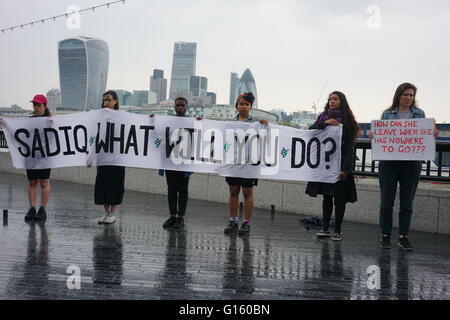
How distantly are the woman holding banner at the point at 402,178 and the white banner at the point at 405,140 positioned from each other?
0.10 metres

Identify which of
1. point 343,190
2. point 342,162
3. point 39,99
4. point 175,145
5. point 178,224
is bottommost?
point 178,224

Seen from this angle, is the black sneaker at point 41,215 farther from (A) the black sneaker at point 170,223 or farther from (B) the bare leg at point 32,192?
(A) the black sneaker at point 170,223

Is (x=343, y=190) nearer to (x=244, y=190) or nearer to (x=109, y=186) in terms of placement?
(x=244, y=190)

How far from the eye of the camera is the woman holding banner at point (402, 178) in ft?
19.6

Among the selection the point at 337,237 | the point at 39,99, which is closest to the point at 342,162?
the point at 337,237

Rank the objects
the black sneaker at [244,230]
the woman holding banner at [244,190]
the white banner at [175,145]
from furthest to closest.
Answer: the white banner at [175,145], the woman holding banner at [244,190], the black sneaker at [244,230]

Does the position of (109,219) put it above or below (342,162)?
below

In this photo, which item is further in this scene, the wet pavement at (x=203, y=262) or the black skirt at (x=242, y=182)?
the black skirt at (x=242, y=182)

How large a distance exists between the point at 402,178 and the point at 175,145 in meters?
3.32

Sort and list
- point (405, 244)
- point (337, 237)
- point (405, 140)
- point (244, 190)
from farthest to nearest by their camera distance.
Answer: point (244, 190) → point (337, 237) → point (405, 140) → point (405, 244)

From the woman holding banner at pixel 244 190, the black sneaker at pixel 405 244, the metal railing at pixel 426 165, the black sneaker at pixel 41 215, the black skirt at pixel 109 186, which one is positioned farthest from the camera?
the metal railing at pixel 426 165

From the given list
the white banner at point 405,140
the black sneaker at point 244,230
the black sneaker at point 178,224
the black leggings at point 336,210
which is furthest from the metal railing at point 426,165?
the black sneaker at point 178,224

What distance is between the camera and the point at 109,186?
22.5ft

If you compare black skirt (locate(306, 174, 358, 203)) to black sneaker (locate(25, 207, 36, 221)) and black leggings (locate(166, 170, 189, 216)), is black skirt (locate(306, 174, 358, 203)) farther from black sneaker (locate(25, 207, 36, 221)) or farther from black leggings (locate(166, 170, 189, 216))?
black sneaker (locate(25, 207, 36, 221))
